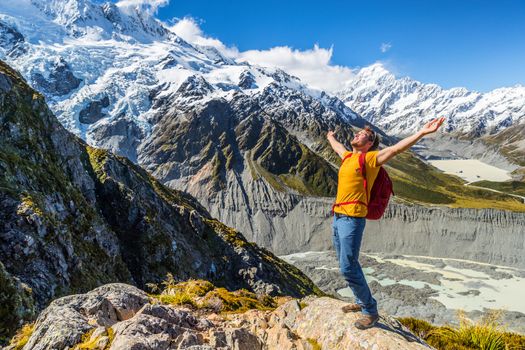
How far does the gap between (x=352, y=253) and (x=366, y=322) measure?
1.68 metres

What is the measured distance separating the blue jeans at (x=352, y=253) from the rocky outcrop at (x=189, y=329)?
2.16 feet

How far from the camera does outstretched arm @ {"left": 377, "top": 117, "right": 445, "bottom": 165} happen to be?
779 centimetres

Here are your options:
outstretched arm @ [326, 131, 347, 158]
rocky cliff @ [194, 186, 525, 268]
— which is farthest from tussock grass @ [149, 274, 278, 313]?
rocky cliff @ [194, 186, 525, 268]

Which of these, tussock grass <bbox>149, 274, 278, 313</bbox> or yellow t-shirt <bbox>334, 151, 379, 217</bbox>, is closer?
yellow t-shirt <bbox>334, 151, 379, 217</bbox>

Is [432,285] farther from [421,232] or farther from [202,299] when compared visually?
[202,299]

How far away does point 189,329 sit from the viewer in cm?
946

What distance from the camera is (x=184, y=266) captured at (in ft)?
139

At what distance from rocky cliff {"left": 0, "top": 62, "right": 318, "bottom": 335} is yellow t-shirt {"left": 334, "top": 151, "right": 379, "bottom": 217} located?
10832mm

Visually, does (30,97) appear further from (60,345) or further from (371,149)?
(371,149)

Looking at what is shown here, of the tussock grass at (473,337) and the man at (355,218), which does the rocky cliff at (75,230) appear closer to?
the man at (355,218)

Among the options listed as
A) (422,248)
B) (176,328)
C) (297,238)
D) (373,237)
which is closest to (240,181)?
(297,238)

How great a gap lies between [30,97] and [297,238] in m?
124

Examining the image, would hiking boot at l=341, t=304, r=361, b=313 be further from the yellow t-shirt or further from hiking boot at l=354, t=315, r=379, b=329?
the yellow t-shirt

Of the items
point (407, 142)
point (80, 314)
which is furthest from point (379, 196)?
point (80, 314)
